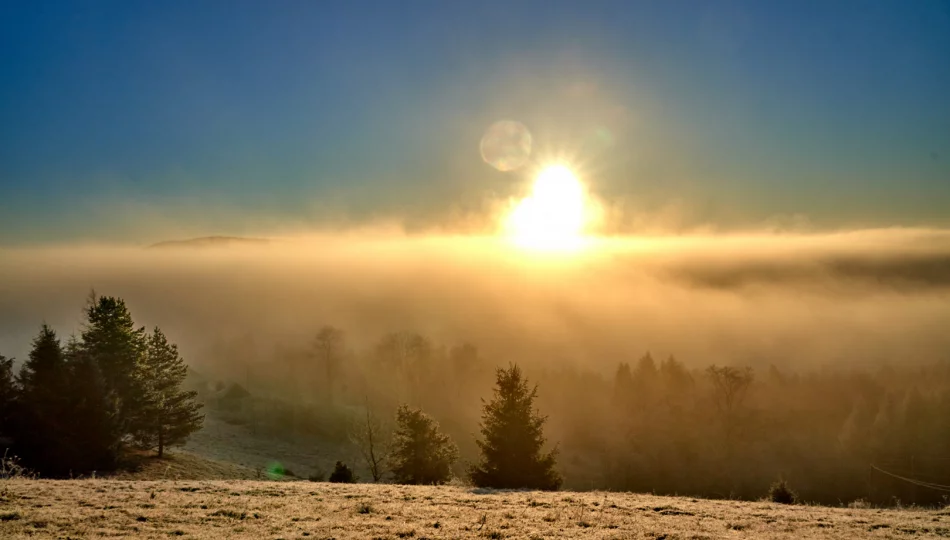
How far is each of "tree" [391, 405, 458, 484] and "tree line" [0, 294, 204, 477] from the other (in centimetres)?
2081

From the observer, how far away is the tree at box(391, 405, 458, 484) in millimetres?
44844

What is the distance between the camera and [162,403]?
1807 inches

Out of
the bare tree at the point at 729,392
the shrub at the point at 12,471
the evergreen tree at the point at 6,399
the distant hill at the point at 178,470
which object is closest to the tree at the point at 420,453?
the distant hill at the point at 178,470

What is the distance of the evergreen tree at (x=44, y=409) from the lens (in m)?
35.3

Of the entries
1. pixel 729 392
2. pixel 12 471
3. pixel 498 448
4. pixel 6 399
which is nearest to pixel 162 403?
pixel 6 399

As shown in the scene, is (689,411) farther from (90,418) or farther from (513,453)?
(90,418)

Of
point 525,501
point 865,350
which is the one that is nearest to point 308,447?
point 525,501

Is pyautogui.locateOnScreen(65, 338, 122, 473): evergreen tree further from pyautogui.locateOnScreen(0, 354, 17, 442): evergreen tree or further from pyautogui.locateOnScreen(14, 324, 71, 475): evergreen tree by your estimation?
pyautogui.locateOnScreen(0, 354, 17, 442): evergreen tree

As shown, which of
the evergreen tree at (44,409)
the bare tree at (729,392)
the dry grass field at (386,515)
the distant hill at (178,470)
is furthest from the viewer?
the bare tree at (729,392)

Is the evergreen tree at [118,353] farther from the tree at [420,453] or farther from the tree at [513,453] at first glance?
the tree at [513,453]

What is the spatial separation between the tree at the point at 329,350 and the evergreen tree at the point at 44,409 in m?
92.1

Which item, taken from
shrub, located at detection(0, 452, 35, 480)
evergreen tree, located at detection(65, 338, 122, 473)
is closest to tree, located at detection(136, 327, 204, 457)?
evergreen tree, located at detection(65, 338, 122, 473)

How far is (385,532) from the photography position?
1758 cm

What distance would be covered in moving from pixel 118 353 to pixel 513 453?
1372 inches
